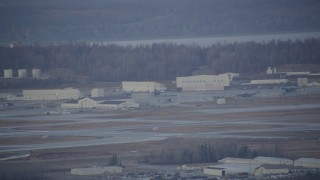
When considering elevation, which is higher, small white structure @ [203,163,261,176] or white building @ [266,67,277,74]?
white building @ [266,67,277,74]

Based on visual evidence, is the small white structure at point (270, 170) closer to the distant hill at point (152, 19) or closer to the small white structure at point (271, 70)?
the small white structure at point (271, 70)

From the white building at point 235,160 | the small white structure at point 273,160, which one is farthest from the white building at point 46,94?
the small white structure at point 273,160

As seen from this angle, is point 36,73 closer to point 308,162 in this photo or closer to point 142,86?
point 142,86

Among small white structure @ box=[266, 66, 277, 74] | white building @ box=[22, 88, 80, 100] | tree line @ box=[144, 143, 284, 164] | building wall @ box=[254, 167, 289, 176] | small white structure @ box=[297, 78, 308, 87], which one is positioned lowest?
building wall @ box=[254, 167, 289, 176]

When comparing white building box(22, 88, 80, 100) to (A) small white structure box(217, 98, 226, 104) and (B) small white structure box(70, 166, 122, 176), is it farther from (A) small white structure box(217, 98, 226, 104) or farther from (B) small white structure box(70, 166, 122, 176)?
(B) small white structure box(70, 166, 122, 176)

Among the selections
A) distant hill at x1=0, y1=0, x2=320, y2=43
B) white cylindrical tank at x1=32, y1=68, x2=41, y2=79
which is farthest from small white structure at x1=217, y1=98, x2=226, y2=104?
distant hill at x1=0, y1=0, x2=320, y2=43

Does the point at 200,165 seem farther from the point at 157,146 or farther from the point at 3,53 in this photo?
the point at 3,53

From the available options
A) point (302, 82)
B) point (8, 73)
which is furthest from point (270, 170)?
point (8, 73)
